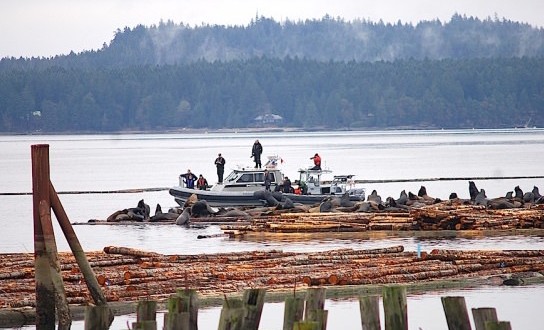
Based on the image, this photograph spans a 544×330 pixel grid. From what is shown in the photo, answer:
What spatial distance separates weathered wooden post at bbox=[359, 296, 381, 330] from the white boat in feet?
101

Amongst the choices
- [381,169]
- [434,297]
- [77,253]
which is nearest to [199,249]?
[434,297]

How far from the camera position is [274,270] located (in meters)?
22.4

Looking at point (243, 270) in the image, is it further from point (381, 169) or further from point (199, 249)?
point (381, 169)

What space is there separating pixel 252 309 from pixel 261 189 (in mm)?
32234

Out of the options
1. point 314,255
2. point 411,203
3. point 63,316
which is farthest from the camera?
point 411,203

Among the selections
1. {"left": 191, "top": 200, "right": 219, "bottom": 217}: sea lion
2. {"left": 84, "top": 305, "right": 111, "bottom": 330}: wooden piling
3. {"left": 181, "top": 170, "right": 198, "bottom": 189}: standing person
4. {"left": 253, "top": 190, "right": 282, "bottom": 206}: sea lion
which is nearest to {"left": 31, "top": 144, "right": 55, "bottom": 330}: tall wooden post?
{"left": 84, "top": 305, "right": 111, "bottom": 330}: wooden piling

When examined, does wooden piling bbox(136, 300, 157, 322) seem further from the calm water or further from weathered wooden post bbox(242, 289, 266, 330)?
the calm water

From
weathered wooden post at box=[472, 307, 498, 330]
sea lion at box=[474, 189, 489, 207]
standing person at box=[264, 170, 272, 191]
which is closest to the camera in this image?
weathered wooden post at box=[472, 307, 498, 330]

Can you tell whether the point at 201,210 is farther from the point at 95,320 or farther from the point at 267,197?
the point at 95,320

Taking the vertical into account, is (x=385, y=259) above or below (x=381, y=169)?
below

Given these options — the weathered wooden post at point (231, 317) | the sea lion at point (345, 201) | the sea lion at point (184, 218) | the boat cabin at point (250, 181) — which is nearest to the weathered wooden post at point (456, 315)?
the weathered wooden post at point (231, 317)

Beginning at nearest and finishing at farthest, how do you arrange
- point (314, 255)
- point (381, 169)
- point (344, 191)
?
point (314, 255) < point (344, 191) < point (381, 169)

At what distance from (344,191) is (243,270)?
24.7 m

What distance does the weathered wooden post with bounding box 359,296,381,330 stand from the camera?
47.7 feet
